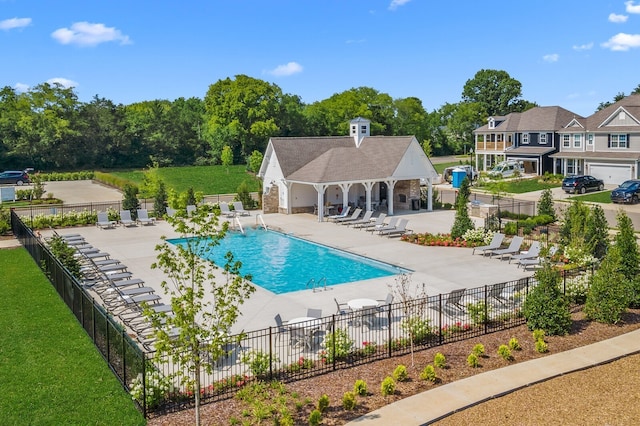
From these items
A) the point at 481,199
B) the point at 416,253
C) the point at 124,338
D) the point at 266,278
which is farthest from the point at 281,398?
the point at 481,199

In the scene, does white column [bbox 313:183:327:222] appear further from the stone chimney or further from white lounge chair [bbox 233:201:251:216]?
the stone chimney

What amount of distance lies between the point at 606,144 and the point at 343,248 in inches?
1373

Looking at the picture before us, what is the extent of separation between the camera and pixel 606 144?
52.8 metres

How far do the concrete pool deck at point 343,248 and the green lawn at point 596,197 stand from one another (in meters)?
11.6

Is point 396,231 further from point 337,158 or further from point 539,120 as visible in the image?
point 539,120

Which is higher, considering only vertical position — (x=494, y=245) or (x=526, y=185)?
(x=526, y=185)

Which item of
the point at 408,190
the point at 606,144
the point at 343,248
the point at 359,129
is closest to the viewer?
the point at 343,248

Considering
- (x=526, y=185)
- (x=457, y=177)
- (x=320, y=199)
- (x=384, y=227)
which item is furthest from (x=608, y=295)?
(x=526, y=185)

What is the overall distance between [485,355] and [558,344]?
7.29 ft

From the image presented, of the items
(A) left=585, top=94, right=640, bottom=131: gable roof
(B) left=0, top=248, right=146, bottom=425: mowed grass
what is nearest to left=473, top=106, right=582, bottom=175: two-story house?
(A) left=585, top=94, right=640, bottom=131: gable roof

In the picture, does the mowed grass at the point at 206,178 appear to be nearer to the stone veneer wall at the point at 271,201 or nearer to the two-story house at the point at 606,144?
the stone veneer wall at the point at 271,201

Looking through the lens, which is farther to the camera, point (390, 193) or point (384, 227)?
point (390, 193)

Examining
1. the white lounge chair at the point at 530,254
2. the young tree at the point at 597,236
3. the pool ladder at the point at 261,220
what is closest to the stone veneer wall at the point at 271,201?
the pool ladder at the point at 261,220

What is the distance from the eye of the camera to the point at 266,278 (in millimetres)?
24047
